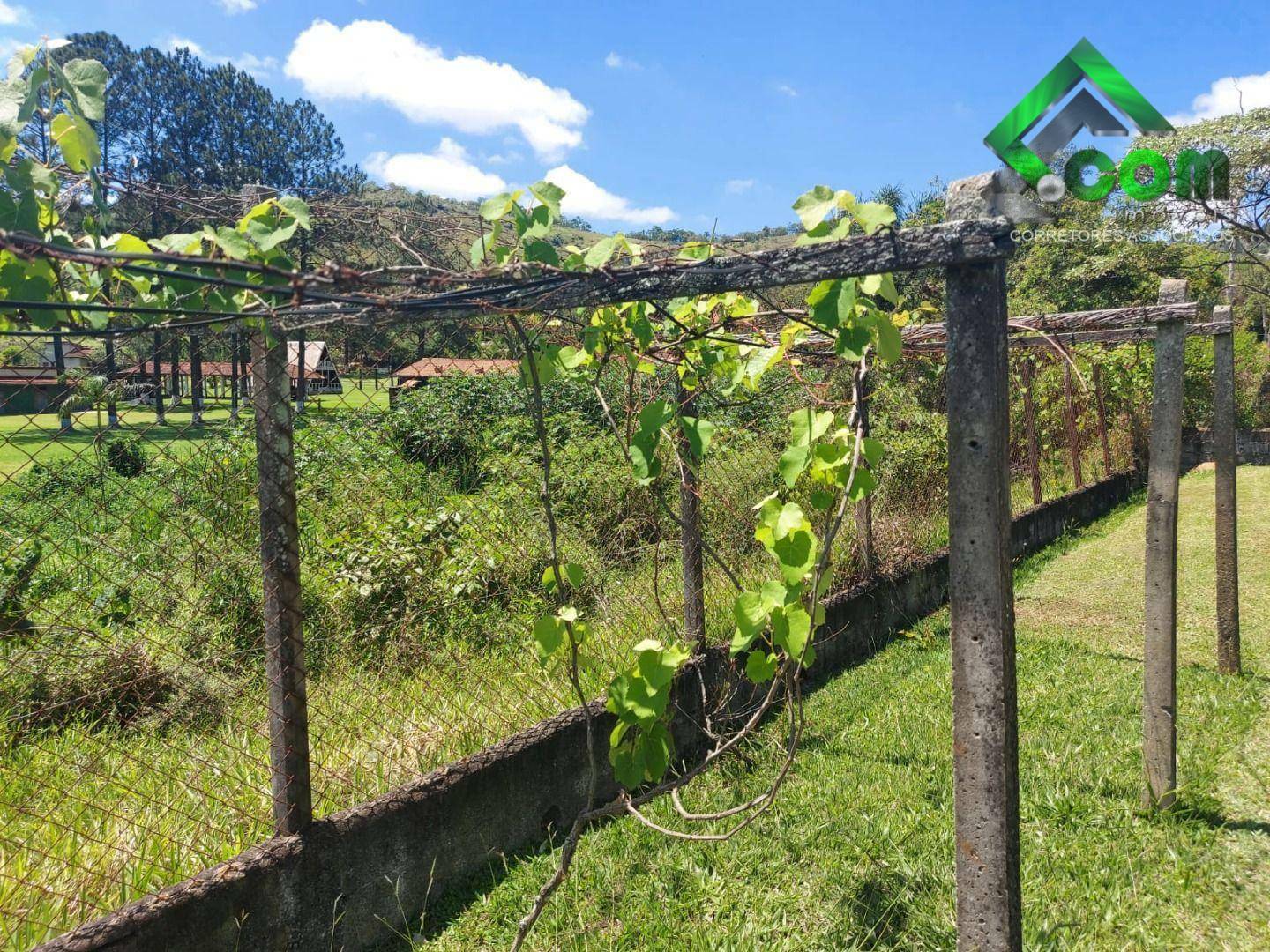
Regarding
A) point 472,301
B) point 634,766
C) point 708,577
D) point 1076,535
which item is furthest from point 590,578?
point 1076,535

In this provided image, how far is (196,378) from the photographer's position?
270 cm

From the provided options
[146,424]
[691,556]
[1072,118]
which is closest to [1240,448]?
[1072,118]

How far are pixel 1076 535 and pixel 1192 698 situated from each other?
5515 millimetres

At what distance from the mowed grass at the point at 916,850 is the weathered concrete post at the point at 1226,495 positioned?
0.81 ft

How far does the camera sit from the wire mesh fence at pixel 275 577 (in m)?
2.45

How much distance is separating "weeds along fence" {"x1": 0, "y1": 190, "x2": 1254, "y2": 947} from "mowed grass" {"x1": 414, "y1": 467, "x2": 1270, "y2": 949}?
2.38 ft

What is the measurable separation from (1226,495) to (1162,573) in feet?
5.64

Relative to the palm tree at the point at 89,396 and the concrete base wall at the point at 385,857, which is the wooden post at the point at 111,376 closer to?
the palm tree at the point at 89,396

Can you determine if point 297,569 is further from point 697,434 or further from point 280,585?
point 697,434

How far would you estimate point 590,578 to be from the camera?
4.61m

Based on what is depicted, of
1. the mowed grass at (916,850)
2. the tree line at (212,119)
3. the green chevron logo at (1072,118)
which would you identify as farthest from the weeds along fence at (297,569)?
the tree line at (212,119)

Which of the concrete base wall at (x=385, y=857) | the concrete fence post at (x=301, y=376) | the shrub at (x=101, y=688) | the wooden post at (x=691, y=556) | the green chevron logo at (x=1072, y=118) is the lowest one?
the concrete base wall at (x=385, y=857)

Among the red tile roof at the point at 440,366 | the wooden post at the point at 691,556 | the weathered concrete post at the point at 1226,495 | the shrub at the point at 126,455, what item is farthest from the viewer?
the weathered concrete post at the point at 1226,495

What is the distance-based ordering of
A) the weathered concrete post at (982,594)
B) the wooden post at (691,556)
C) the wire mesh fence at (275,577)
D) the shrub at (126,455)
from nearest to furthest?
the weathered concrete post at (982,594) < the wire mesh fence at (275,577) < the shrub at (126,455) < the wooden post at (691,556)
